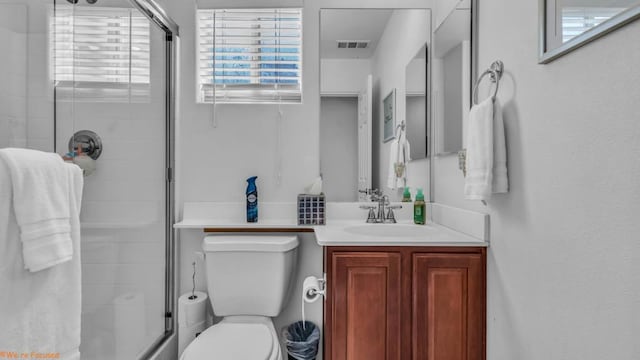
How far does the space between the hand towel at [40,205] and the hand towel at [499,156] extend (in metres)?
1.37

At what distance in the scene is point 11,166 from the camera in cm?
85

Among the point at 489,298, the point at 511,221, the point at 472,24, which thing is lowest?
the point at 489,298

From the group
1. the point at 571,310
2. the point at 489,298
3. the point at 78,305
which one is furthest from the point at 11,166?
the point at 489,298

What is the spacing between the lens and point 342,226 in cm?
183

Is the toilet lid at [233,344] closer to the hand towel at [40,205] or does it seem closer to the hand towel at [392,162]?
→ the hand towel at [40,205]

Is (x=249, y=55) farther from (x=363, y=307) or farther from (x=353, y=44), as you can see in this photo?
(x=363, y=307)

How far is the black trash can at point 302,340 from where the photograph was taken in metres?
1.74

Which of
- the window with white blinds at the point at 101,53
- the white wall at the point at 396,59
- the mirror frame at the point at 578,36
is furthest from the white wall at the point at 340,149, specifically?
the mirror frame at the point at 578,36

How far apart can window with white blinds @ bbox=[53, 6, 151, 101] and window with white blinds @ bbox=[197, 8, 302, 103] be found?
340mm

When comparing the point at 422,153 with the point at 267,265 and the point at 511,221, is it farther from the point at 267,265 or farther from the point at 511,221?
the point at 267,265

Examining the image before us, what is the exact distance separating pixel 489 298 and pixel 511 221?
14.1 inches

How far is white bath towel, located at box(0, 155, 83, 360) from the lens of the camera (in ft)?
2.79

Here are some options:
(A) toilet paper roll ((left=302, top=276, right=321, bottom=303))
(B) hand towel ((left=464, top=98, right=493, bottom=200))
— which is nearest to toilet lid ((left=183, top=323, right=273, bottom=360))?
(A) toilet paper roll ((left=302, top=276, right=321, bottom=303))

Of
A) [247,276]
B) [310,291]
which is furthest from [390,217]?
[247,276]
